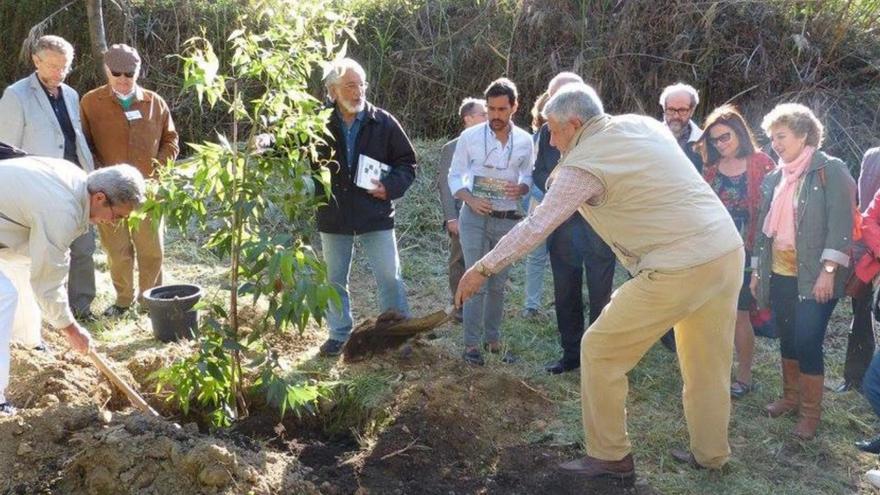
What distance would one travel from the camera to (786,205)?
4.44 m

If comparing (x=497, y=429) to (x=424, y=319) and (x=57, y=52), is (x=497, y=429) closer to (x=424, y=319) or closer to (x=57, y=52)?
(x=424, y=319)

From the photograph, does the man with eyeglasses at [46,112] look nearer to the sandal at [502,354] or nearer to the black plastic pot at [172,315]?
the black plastic pot at [172,315]

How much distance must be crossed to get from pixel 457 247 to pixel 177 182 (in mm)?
2831

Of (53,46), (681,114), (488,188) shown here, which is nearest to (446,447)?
(488,188)

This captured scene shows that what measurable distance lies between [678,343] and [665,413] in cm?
93

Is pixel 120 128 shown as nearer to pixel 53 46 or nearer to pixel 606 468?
pixel 53 46

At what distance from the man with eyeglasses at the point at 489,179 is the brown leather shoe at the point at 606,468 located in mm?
1401

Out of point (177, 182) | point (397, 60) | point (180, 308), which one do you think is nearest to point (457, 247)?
point (180, 308)

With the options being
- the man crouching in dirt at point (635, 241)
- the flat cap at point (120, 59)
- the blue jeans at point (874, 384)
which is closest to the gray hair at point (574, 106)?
the man crouching in dirt at point (635, 241)

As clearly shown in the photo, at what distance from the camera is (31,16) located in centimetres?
1079

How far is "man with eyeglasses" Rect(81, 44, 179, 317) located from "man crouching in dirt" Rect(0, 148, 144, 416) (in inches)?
68.4

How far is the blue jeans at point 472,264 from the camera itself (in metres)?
5.19

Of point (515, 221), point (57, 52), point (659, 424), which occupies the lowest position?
point (659, 424)

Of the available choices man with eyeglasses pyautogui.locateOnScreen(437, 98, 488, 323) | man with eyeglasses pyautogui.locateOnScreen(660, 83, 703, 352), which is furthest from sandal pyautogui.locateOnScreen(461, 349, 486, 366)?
man with eyeglasses pyautogui.locateOnScreen(660, 83, 703, 352)
